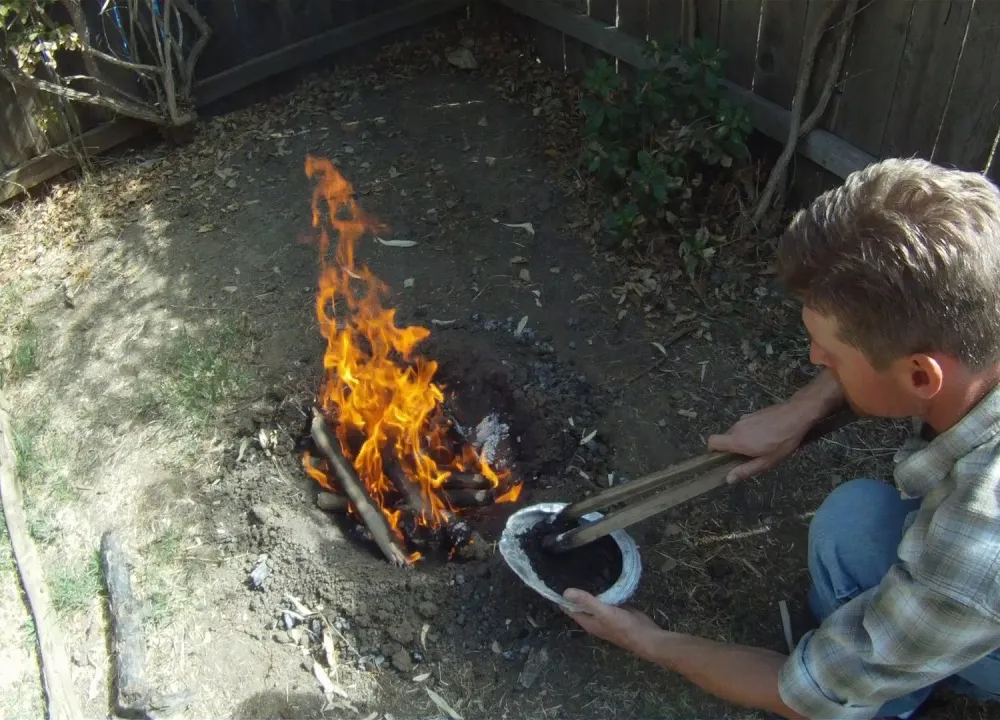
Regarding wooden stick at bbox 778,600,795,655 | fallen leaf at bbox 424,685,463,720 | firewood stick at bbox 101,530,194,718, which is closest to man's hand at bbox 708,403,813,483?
wooden stick at bbox 778,600,795,655

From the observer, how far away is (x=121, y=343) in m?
4.29

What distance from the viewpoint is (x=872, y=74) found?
385cm

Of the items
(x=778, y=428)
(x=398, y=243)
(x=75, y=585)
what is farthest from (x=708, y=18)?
(x=75, y=585)

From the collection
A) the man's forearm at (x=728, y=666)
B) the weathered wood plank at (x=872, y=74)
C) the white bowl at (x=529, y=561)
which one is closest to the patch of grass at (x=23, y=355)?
the white bowl at (x=529, y=561)

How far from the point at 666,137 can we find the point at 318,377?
2154mm

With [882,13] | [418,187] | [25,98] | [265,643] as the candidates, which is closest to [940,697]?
[265,643]

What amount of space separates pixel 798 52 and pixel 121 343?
3.81 m

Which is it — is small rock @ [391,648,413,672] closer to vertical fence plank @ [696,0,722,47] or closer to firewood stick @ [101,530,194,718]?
firewood stick @ [101,530,194,718]

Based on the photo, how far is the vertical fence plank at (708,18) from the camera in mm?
4477

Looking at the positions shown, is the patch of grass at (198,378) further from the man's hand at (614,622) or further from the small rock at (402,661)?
the man's hand at (614,622)

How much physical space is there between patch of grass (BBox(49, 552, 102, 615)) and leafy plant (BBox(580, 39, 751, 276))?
2883 mm

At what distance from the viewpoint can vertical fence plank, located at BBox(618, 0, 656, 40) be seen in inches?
193

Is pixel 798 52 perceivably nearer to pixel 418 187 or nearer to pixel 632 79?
pixel 632 79

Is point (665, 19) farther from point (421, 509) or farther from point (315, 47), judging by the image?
point (421, 509)
